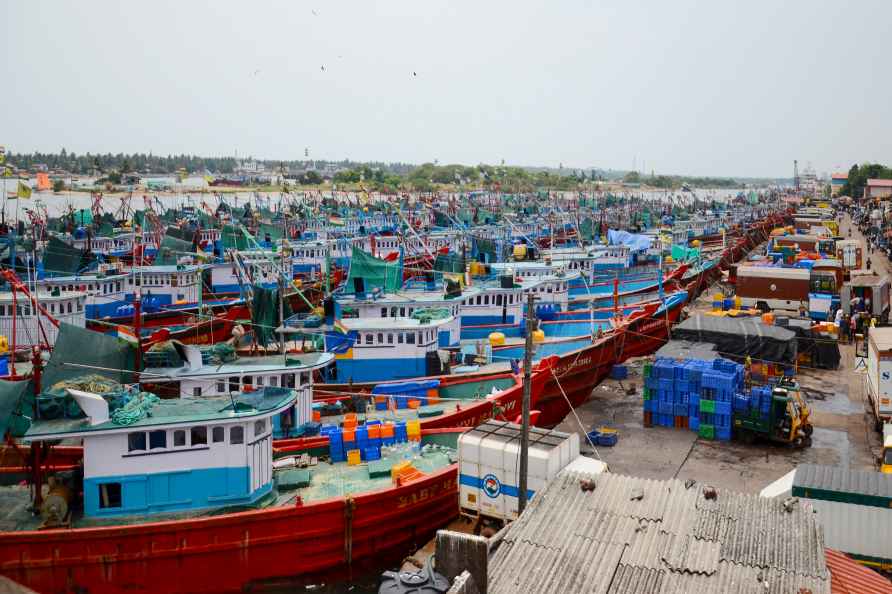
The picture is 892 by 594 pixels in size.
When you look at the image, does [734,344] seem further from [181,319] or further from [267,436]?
[181,319]

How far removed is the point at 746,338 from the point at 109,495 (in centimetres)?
1998

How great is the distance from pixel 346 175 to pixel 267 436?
5594 inches

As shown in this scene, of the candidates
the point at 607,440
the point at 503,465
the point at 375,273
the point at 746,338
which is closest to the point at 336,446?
the point at 503,465

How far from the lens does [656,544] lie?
9.90 m

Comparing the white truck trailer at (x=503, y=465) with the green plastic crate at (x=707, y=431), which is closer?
the white truck trailer at (x=503, y=465)

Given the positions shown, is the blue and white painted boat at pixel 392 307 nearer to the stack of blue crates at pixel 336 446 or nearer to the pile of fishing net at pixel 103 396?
the stack of blue crates at pixel 336 446

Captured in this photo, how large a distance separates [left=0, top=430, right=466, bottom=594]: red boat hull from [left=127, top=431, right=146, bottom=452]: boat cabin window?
4.71 ft

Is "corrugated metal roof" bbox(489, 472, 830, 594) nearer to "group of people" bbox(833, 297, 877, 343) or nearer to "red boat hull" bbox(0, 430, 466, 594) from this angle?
"red boat hull" bbox(0, 430, 466, 594)

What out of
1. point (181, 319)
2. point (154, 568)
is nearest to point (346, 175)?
point (181, 319)

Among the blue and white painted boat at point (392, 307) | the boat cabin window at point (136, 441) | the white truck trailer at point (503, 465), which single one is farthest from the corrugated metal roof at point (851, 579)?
the blue and white painted boat at point (392, 307)

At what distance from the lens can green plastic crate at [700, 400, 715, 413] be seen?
20630mm

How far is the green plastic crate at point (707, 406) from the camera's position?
2063cm

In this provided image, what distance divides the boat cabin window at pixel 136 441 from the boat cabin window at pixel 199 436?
35.2 inches

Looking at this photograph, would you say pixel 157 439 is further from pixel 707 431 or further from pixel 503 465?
pixel 707 431
